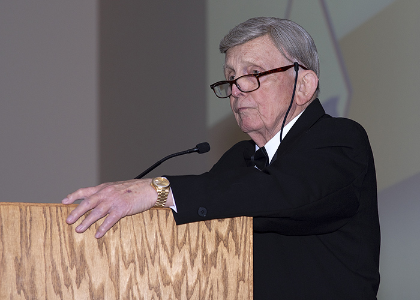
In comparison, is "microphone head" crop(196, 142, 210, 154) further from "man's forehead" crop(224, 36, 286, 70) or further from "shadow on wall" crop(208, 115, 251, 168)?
"shadow on wall" crop(208, 115, 251, 168)

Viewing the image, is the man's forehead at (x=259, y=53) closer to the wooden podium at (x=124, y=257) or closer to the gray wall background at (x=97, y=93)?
the wooden podium at (x=124, y=257)

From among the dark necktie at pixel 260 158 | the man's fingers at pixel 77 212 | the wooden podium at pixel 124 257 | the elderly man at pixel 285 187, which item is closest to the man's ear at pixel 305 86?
the elderly man at pixel 285 187

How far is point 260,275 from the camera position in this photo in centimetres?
118

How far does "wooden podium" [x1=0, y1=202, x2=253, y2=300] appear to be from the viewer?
822mm

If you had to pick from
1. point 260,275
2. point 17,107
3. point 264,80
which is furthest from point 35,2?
point 260,275

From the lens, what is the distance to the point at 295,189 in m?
0.97

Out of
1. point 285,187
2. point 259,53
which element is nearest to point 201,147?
point 259,53

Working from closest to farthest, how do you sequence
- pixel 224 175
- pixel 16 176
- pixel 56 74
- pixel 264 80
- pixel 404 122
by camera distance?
pixel 224 175 → pixel 264 80 → pixel 404 122 → pixel 16 176 → pixel 56 74

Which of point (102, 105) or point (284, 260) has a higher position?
point (102, 105)

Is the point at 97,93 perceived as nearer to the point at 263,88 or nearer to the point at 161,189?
the point at 263,88

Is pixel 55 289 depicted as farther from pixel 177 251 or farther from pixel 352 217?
pixel 352 217

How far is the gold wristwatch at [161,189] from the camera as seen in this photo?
0.89 metres

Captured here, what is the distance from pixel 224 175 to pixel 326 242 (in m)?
0.39

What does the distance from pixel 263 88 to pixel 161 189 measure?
0.70 meters
